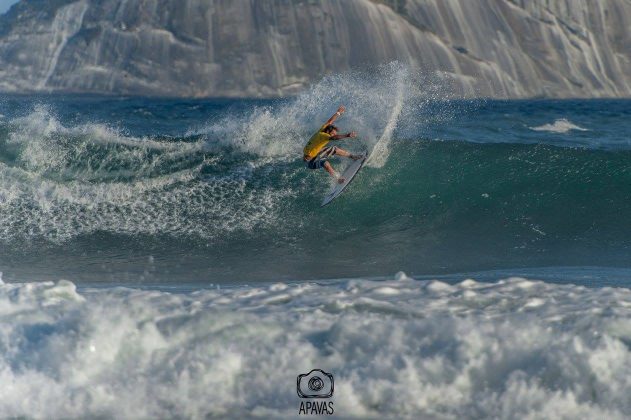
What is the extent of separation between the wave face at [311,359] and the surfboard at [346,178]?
644cm

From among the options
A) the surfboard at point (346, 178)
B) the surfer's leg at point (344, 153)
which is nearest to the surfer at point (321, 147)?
the surfer's leg at point (344, 153)

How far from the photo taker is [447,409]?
18.6ft

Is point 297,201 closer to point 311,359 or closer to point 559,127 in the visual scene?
point 311,359

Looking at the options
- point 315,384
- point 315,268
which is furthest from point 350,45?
point 315,384

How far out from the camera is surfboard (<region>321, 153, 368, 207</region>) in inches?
526

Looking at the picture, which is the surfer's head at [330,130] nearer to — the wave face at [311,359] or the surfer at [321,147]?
the surfer at [321,147]

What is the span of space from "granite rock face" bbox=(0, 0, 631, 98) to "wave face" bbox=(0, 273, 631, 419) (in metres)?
44.0

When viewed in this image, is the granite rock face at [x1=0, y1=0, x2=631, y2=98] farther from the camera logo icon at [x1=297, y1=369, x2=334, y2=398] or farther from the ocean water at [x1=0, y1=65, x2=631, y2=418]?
the camera logo icon at [x1=297, y1=369, x2=334, y2=398]

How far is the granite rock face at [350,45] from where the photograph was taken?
50.8 metres

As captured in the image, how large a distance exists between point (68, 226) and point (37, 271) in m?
2.11

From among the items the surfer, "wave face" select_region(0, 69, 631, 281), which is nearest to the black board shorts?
the surfer

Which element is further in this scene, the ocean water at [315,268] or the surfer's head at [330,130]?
the surfer's head at [330,130]

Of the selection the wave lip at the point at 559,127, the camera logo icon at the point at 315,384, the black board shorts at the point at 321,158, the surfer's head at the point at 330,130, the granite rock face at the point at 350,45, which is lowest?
the camera logo icon at the point at 315,384

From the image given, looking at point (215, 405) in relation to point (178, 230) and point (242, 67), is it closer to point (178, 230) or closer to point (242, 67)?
point (178, 230)
